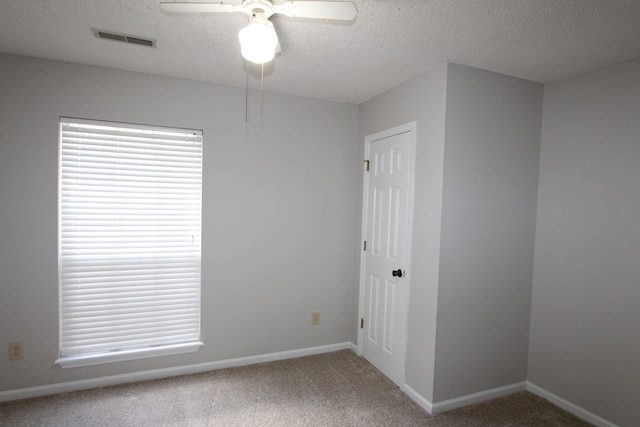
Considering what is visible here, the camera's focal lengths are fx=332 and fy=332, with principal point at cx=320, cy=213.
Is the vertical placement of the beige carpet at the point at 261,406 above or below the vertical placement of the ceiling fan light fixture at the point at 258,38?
below

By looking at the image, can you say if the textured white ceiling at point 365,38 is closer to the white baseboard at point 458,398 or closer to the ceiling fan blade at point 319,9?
the ceiling fan blade at point 319,9

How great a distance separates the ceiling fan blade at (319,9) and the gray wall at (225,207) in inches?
61.6

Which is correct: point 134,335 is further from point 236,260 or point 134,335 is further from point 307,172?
point 307,172

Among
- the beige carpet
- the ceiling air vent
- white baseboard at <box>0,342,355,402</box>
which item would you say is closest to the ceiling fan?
the ceiling air vent

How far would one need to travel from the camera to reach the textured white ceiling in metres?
1.67

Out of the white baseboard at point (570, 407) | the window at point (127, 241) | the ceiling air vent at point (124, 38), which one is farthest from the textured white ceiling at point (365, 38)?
the white baseboard at point (570, 407)

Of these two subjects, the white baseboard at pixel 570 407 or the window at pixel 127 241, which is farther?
the window at pixel 127 241

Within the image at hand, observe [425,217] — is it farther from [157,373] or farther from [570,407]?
[157,373]

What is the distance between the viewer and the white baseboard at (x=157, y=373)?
2.41 meters

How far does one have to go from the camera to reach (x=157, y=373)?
2711 mm

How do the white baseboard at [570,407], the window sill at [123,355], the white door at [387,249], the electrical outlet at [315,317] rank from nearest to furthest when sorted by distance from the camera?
the white baseboard at [570,407]
the window sill at [123,355]
the white door at [387,249]
the electrical outlet at [315,317]

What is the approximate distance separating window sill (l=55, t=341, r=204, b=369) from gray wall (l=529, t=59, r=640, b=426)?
2.82 m

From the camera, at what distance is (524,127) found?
2553mm

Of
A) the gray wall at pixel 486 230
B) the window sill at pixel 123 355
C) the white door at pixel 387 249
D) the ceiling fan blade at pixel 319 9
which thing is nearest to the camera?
the ceiling fan blade at pixel 319 9
